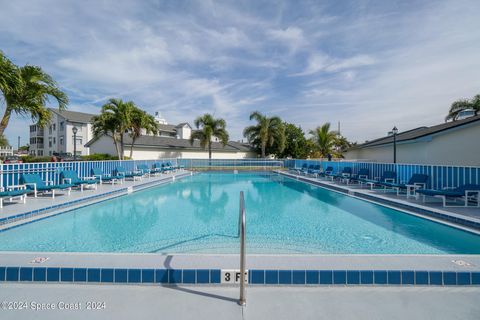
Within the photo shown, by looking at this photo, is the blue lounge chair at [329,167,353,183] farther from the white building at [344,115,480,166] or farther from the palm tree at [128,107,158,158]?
the palm tree at [128,107,158,158]

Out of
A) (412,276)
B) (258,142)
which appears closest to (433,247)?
(412,276)

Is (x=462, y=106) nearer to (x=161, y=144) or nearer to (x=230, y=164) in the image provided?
(x=230, y=164)

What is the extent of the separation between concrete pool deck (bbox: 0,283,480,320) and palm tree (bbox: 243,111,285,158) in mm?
24370

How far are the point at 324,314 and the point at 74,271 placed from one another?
2.63 metres

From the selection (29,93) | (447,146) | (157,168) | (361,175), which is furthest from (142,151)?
(447,146)

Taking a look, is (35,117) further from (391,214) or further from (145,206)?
(391,214)

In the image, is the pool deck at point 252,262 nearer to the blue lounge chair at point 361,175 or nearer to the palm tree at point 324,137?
the blue lounge chair at point 361,175

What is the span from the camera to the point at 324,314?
228cm

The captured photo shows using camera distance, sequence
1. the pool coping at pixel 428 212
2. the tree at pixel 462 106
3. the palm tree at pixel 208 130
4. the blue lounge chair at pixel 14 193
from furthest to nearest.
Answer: the palm tree at pixel 208 130 < the tree at pixel 462 106 < the blue lounge chair at pixel 14 193 < the pool coping at pixel 428 212

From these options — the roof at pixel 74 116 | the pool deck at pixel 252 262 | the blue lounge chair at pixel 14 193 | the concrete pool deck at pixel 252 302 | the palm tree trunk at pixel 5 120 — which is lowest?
the concrete pool deck at pixel 252 302

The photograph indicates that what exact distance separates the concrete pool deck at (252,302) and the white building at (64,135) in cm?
3797

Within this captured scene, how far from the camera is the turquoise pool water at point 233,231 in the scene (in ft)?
14.7

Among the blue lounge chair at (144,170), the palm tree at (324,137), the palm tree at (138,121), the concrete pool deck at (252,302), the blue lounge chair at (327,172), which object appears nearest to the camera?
the concrete pool deck at (252,302)

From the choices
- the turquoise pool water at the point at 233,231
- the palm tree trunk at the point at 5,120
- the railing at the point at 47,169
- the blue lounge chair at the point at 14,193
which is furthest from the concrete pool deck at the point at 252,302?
the palm tree trunk at the point at 5,120
